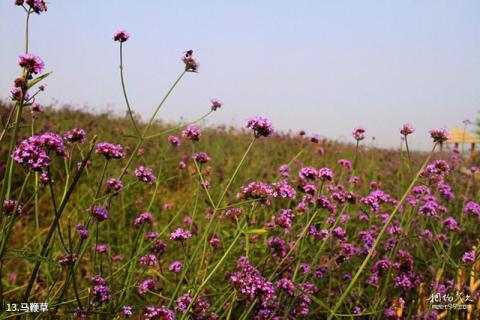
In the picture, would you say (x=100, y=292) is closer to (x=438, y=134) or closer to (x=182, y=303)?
(x=182, y=303)

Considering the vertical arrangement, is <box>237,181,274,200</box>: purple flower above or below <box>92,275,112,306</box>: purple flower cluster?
above

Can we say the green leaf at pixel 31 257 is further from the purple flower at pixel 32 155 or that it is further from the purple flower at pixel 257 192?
the purple flower at pixel 257 192

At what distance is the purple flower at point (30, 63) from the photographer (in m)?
1.76

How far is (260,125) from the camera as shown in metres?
2.36

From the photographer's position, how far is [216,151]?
7996 mm

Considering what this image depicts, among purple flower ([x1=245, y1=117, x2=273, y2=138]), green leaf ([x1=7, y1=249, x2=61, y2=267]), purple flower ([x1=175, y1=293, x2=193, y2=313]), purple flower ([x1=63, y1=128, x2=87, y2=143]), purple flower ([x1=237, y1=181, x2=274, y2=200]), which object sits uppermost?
purple flower ([x1=245, y1=117, x2=273, y2=138])

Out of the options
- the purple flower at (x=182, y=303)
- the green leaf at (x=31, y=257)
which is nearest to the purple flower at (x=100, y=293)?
the purple flower at (x=182, y=303)

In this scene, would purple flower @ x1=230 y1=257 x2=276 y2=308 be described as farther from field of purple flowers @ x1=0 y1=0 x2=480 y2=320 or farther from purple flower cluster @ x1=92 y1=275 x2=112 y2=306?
purple flower cluster @ x1=92 y1=275 x2=112 y2=306

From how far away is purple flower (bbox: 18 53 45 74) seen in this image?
176 centimetres

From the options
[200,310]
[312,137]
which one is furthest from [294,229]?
[200,310]

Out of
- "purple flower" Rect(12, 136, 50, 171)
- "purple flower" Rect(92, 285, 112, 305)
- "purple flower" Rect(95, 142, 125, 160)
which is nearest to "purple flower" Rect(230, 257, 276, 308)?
"purple flower" Rect(92, 285, 112, 305)

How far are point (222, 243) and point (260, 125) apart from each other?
183 cm

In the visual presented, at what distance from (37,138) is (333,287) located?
267 centimetres

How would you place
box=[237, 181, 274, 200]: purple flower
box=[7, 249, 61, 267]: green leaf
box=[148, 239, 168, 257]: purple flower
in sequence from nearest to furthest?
box=[7, 249, 61, 267]: green leaf
box=[237, 181, 274, 200]: purple flower
box=[148, 239, 168, 257]: purple flower
